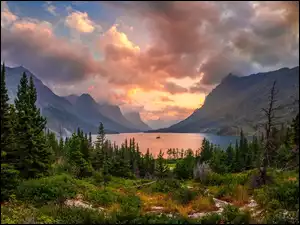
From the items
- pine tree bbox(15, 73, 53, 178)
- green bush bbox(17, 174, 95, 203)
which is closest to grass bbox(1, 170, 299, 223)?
green bush bbox(17, 174, 95, 203)

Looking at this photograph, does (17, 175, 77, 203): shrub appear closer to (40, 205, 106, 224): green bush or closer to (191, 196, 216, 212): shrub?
(40, 205, 106, 224): green bush

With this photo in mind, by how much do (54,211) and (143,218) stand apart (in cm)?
511

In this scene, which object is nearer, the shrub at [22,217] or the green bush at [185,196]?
the shrub at [22,217]

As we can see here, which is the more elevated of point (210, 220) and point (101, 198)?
point (210, 220)

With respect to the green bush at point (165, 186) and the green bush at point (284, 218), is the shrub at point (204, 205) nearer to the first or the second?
the green bush at point (284, 218)

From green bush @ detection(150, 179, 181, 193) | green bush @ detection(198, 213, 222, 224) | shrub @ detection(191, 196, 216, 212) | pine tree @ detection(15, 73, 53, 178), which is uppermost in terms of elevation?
pine tree @ detection(15, 73, 53, 178)

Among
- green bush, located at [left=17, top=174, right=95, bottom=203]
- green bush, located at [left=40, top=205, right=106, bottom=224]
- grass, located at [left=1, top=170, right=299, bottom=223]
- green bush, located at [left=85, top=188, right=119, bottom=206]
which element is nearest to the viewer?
green bush, located at [left=40, top=205, right=106, bottom=224]

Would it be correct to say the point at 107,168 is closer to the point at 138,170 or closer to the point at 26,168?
the point at 26,168

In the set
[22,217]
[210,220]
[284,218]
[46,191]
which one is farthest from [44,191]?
[284,218]

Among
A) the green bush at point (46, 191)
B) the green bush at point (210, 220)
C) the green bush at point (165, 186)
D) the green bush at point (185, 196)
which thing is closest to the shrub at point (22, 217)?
the green bush at point (46, 191)

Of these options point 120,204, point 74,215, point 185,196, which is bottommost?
point 120,204

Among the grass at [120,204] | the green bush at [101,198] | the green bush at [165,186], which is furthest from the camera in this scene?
the green bush at [165,186]

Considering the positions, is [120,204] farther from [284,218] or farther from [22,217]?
[284,218]

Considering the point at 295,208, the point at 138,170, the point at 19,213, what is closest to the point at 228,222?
the point at 295,208
